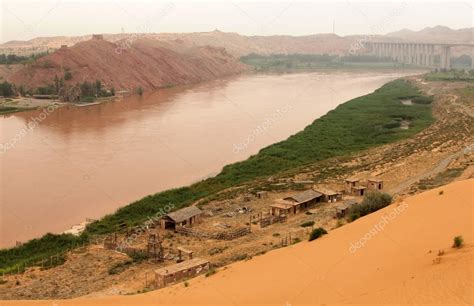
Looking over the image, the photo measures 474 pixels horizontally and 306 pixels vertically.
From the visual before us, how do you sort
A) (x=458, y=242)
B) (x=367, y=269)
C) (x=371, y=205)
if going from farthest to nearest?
1. (x=371, y=205)
2. (x=367, y=269)
3. (x=458, y=242)

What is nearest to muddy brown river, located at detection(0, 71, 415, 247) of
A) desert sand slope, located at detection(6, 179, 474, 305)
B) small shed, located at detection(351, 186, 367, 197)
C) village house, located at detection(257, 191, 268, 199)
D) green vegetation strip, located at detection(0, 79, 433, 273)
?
green vegetation strip, located at detection(0, 79, 433, 273)

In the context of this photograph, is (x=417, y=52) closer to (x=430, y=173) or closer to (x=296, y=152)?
(x=296, y=152)

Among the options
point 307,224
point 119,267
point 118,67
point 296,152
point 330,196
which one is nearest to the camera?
point 119,267

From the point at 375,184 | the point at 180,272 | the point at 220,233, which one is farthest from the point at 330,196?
the point at 180,272

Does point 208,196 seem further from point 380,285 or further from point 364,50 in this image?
point 364,50

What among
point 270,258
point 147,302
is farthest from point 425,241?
point 147,302

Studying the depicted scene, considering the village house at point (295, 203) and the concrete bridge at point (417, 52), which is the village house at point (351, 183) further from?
the concrete bridge at point (417, 52)

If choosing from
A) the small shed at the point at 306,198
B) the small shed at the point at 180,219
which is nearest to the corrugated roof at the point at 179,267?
the small shed at the point at 180,219
